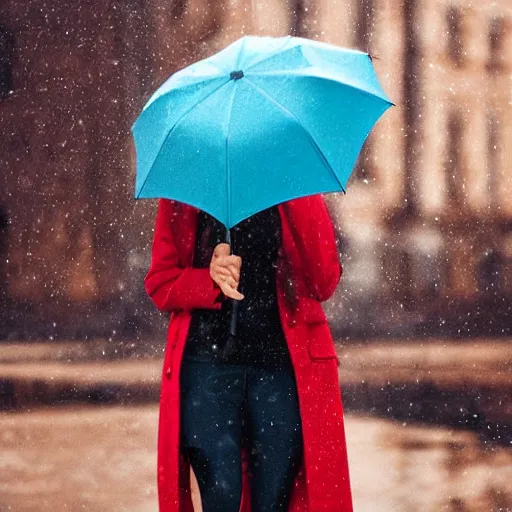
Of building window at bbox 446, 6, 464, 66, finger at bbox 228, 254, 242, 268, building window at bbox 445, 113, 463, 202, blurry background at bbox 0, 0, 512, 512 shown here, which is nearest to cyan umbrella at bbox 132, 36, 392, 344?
finger at bbox 228, 254, 242, 268

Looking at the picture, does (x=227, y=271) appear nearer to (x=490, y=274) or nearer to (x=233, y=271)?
(x=233, y=271)

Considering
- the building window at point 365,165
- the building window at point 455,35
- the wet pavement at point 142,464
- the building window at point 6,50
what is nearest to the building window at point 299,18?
the building window at point 365,165

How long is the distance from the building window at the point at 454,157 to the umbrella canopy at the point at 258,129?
5453 mm

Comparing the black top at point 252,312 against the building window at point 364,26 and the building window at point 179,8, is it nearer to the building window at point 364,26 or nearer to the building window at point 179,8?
the building window at point 179,8

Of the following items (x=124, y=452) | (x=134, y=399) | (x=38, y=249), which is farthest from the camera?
(x=38, y=249)

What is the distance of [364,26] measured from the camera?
8.05 meters

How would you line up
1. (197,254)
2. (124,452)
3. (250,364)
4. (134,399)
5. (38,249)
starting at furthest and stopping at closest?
1. (38,249)
2. (134,399)
3. (124,452)
4. (197,254)
5. (250,364)

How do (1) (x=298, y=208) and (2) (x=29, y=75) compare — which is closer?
(1) (x=298, y=208)

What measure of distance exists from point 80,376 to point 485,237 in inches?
121

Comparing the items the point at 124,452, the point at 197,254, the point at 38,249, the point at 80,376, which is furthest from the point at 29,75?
the point at 197,254

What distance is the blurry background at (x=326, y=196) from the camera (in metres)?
7.88

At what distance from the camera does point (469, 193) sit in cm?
853

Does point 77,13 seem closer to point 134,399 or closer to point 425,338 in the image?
point 134,399

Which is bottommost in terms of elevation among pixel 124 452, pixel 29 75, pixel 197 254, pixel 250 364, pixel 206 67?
pixel 124 452
